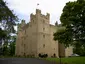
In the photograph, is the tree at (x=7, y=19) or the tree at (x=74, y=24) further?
the tree at (x=74, y=24)

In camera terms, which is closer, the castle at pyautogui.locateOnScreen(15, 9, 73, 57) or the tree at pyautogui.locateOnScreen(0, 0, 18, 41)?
the tree at pyautogui.locateOnScreen(0, 0, 18, 41)

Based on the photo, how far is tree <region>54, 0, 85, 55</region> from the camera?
22406 millimetres

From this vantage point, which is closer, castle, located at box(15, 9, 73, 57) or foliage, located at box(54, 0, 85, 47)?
foliage, located at box(54, 0, 85, 47)

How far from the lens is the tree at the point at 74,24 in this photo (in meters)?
22.4

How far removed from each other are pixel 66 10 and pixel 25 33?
1904 inches

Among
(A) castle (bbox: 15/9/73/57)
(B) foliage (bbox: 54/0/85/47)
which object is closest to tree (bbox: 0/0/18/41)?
(B) foliage (bbox: 54/0/85/47)

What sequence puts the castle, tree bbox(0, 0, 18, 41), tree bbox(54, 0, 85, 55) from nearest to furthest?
1. tree bbox(0, 0, 18, 41)
2. tree bbox(54, 0, 85, 55)
3. the castle

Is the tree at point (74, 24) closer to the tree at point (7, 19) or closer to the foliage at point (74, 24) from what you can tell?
the foliage at point (74, 24)

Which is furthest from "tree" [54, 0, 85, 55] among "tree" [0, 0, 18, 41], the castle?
the castle

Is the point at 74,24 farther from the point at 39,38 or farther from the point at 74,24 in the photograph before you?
the point at 39,38

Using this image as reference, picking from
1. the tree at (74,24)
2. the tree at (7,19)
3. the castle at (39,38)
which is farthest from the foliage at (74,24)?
the castle at (39,38)

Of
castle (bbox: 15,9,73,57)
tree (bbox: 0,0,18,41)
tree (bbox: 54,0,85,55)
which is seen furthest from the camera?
castle (bbox: 15,9,73,57)

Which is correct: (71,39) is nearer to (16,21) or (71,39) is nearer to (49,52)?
(16,21)

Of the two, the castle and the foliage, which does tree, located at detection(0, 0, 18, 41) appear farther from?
the castle
